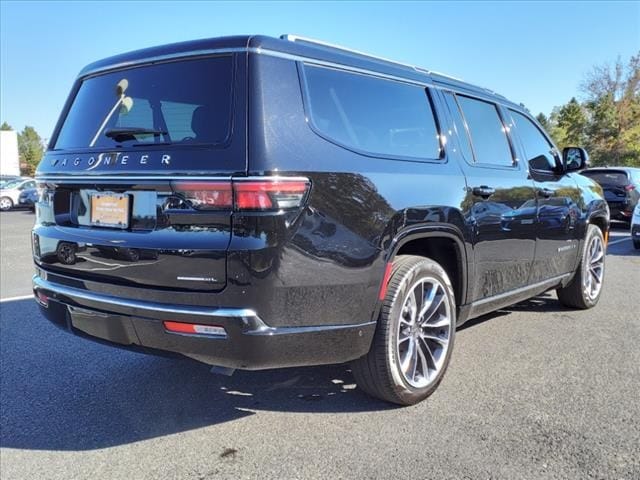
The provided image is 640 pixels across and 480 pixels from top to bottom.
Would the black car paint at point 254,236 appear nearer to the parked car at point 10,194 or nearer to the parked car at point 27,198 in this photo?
the parked car at point 27,198

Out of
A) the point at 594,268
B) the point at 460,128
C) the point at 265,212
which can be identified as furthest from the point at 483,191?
the point at 594,268

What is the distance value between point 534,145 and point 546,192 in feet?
1.54

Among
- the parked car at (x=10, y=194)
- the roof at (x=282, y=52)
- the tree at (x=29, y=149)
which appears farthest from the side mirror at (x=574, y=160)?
the tree at (x=29, y=149)

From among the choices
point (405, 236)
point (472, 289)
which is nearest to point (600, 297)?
point (472, 289)

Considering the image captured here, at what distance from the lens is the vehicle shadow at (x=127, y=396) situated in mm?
2998

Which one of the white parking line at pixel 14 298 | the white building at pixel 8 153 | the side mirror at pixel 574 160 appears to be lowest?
the white parking line at pixel 14 298

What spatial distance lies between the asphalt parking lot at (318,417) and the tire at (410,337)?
16 cm

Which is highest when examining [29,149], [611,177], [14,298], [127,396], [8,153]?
[29,149]

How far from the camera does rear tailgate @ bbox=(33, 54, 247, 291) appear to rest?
242cm

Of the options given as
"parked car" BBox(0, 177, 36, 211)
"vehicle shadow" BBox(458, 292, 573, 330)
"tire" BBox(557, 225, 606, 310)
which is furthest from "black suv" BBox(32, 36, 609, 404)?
"parked car" BBox(0, 177, 36, 211)

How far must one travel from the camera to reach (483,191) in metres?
3.66

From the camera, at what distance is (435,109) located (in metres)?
3.58

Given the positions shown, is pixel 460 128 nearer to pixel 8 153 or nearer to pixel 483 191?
pixel 483 191

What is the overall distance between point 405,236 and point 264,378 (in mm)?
1449
